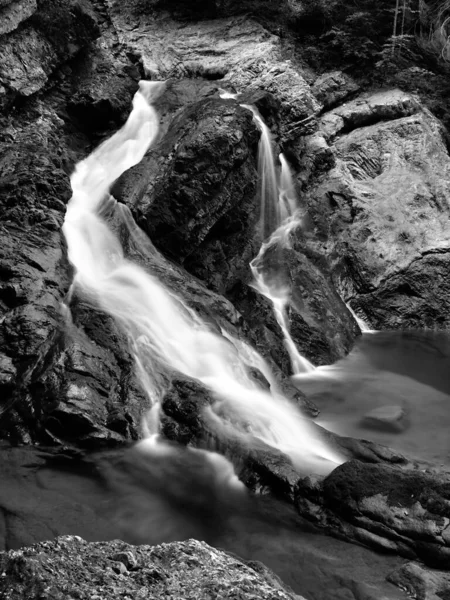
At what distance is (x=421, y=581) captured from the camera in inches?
181

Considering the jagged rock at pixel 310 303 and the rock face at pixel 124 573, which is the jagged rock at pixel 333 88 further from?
the rock face at pixel 124 573

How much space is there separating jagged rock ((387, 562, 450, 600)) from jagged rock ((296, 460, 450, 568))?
10.4 inches

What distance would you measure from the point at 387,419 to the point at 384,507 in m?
3.70

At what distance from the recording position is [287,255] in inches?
574

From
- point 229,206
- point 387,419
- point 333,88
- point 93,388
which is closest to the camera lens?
point 93,388

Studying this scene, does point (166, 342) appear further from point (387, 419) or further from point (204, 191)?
point (204, 191)

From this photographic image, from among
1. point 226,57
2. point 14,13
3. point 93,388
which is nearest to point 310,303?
point 93,388

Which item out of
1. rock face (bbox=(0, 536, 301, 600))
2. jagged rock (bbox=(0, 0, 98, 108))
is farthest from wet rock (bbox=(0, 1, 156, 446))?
jagged rock (bbox=(0, 0, 98, 108))

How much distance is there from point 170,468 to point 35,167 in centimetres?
669

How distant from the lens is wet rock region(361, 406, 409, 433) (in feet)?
29.3

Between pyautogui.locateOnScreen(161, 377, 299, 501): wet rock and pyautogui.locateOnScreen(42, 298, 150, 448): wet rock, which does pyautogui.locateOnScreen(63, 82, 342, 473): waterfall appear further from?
pyautogui.locateOnScreen(42, 298, 150, 448): wet rock

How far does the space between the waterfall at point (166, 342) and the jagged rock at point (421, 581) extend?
1.99 m

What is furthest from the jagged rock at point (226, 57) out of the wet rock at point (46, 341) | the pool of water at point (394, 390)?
the wet rock at point (46, 341)

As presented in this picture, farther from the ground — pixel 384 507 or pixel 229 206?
pixel 229 206
